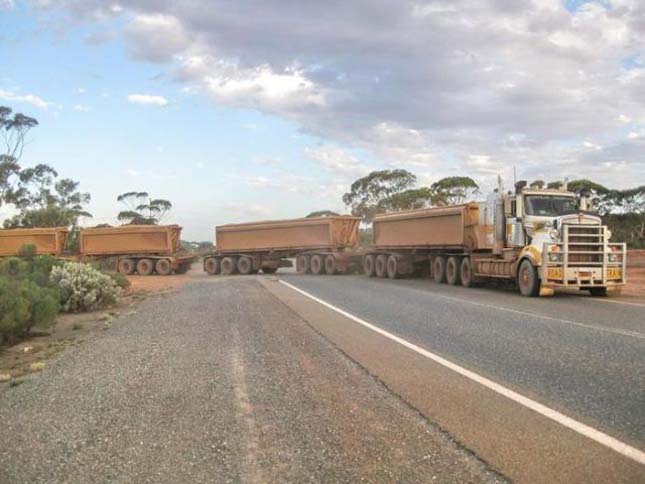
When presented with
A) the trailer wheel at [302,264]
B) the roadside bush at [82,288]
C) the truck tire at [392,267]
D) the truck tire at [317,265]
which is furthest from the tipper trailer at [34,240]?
the roadside bush at [82,288]

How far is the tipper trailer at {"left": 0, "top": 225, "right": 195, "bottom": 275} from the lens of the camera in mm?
39219

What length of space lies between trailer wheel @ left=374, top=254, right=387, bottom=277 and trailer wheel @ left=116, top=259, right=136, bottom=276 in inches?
654

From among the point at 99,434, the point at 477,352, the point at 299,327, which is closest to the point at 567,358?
the point at 477,352

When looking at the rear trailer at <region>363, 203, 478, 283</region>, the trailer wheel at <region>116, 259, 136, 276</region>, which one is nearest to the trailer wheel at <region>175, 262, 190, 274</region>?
the trailer wheel at <region>116, 259, 136, 276</region>

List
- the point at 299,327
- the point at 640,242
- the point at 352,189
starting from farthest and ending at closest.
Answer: the point at 352,189
the point at 640,242
the point at 299,327

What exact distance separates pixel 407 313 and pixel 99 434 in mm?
9166

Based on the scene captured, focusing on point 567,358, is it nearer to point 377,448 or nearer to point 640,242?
point 377,448

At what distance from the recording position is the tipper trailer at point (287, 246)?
34.9 meters

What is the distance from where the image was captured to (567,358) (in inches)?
321

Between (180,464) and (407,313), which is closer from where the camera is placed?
(180,464)

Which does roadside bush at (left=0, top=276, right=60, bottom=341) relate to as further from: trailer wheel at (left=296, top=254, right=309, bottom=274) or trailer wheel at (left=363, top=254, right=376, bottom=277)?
trailer wheel at (left=296, top=254, right=309, bottom=274)

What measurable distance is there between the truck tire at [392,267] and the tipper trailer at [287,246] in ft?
16.7

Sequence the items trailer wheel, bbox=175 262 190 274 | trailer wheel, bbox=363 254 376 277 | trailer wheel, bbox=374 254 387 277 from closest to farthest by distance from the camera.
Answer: trailer wheel, bbox=374 254 387 277 → trailer wheel, bbox=363 254 376 277 → trailer wheel, bbox=175 262 190 274

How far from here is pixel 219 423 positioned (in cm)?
539
